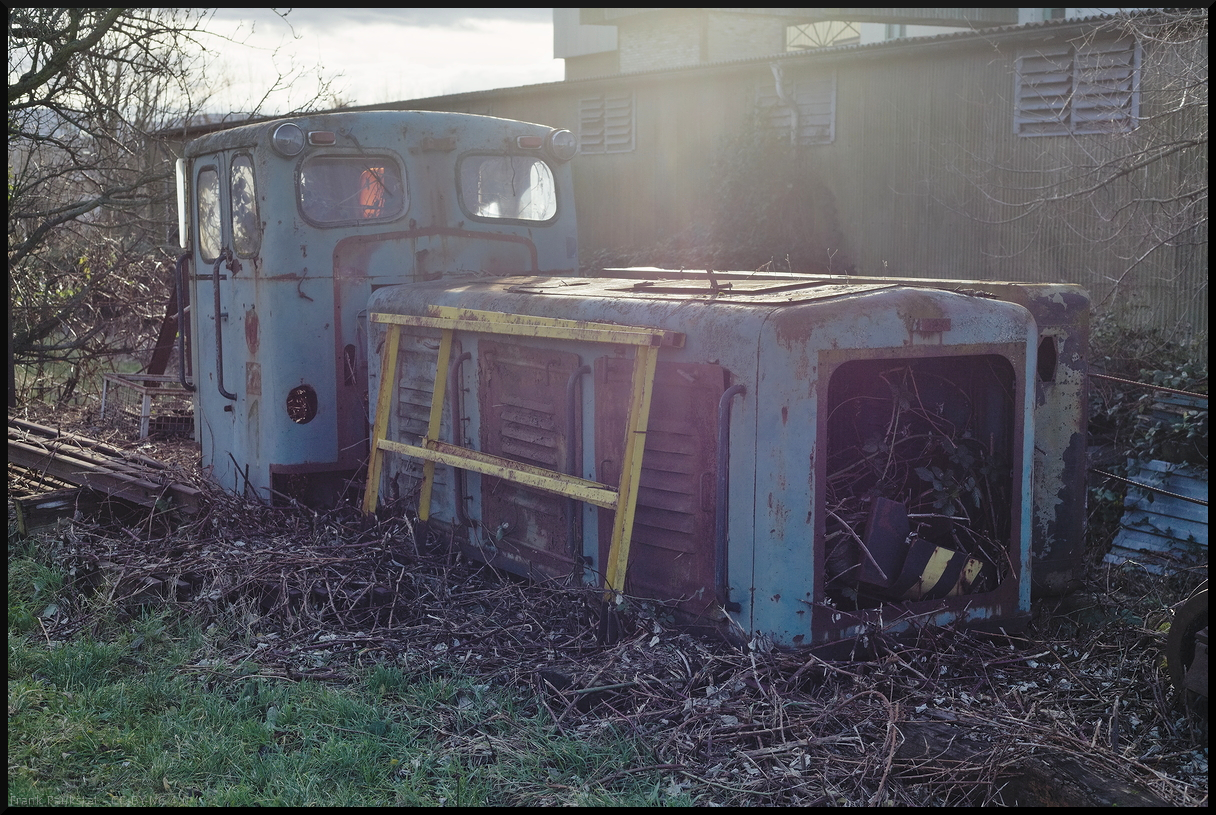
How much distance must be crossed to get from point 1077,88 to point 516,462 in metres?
9.86

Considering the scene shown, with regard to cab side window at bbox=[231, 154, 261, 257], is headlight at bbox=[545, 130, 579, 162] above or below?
above

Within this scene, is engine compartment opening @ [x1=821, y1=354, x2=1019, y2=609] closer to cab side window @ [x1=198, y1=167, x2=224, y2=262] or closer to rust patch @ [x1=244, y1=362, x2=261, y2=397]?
rust patch @ [x1=244, y1=362, x2=261, y2=397]

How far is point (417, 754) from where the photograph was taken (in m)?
3.30

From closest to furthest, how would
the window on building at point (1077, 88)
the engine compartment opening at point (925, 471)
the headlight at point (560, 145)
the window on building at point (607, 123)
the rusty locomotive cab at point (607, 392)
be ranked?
the rusty locomotive cab at point (607, 392) → the engine compartment opening at point (925, 471) → the headlight at point (560, 145) → the window on building at point (1077, 88) → the window on building at point (607, 123)

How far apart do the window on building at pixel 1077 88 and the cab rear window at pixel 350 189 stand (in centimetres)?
813

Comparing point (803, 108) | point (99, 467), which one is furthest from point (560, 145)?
point (803, 108)

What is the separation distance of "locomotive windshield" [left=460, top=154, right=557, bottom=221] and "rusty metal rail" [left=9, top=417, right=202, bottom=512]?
214cm

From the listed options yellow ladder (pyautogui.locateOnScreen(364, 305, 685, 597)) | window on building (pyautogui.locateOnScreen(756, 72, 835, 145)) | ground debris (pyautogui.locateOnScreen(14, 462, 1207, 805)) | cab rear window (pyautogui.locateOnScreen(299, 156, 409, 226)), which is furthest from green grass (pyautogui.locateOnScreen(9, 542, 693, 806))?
window on building (pyautogui.locateOnScreen(756, 72, 835, 145))

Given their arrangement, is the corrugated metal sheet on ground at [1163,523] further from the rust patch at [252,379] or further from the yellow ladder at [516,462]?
the rust patch at [252,379]

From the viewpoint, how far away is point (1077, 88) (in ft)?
38.0

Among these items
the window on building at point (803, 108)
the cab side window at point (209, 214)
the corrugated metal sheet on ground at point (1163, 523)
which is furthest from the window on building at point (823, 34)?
the cab side window at point (209, 214)

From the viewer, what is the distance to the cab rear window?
5.36m

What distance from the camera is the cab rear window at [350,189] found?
5355 millimetres

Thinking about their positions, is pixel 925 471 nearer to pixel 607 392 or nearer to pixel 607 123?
pixel 607 392
